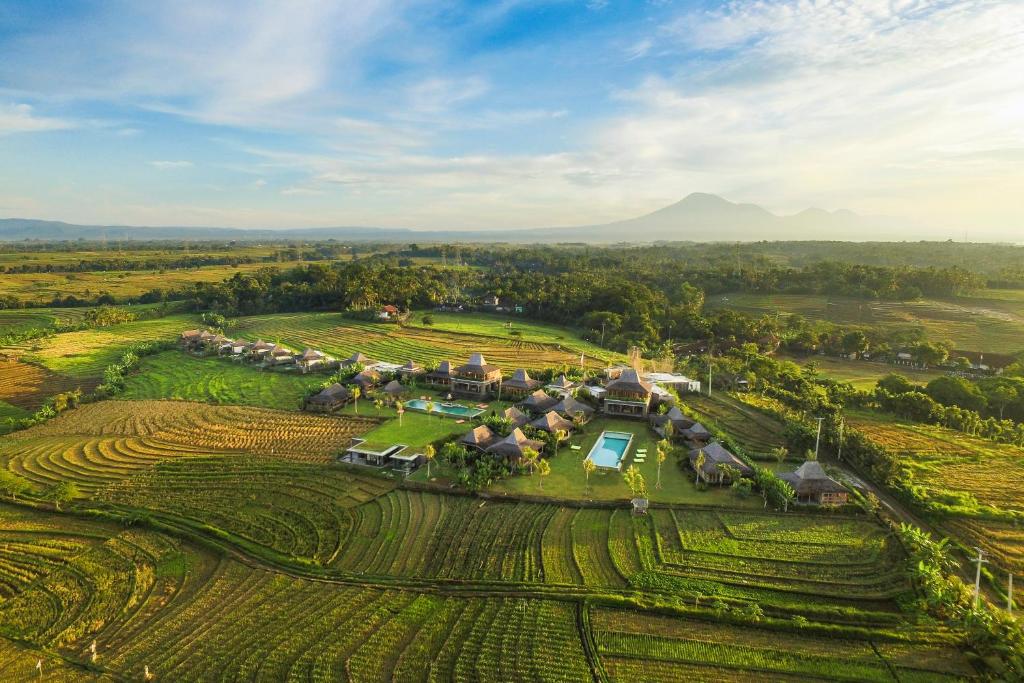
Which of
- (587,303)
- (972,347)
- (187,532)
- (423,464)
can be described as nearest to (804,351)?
(972,347)

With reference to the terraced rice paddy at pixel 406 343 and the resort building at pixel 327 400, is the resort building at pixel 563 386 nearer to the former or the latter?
the terraced rice paddy at pixel 406 343

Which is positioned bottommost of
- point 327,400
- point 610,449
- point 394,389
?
point 610,449

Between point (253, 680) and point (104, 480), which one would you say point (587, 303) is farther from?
point (253, 680)

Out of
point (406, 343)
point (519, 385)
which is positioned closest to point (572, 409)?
point (519, 385)

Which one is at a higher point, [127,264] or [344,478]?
[127,264]

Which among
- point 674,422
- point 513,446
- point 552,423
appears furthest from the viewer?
point 674,422

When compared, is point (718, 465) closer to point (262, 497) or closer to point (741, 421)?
point (741, 421)
